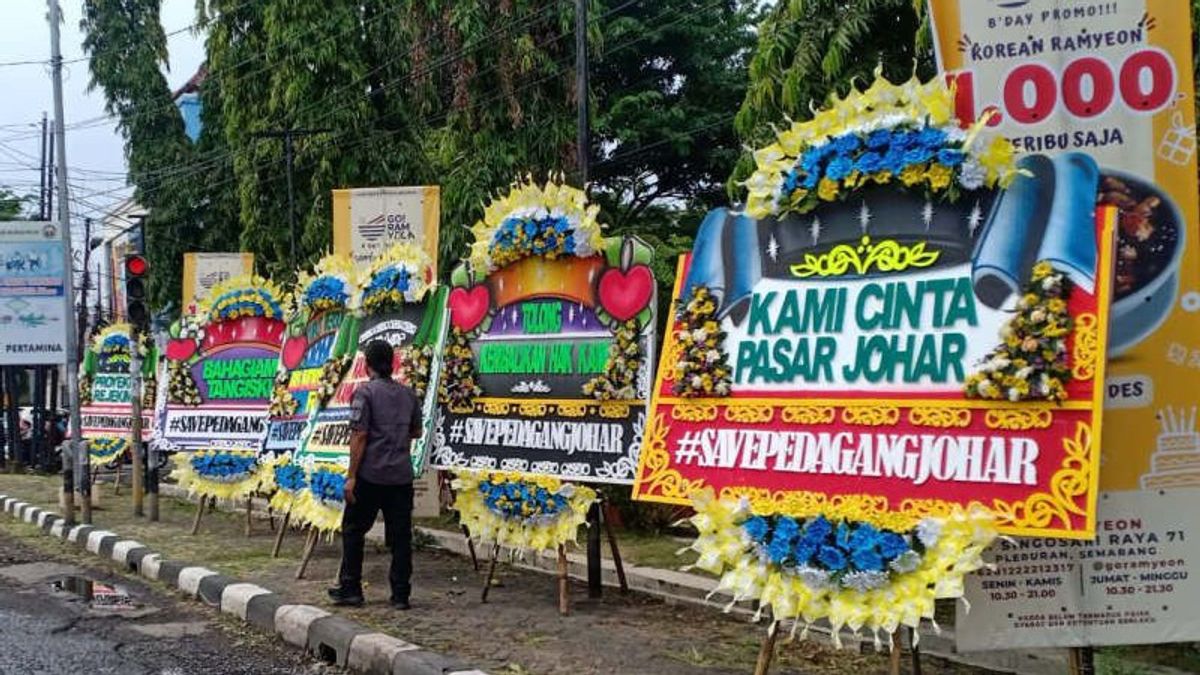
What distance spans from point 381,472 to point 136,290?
6636mm

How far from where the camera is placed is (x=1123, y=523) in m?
4.52

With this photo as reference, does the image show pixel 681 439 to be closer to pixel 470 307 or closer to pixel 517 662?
pixel 517 662

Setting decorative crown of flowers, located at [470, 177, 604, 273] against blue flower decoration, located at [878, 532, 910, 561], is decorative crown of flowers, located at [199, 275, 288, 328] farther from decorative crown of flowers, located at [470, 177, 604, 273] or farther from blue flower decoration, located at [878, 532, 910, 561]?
blue flower decoration, located at [878, 532, 910, 561]

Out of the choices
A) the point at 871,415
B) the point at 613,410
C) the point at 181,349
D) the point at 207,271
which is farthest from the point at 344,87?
the point at 871,415

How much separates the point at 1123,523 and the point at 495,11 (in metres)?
12.5

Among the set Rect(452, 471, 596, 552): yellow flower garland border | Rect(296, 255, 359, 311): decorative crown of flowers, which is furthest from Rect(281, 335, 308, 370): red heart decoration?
Rect(452, 471, 596, 552): yellow flower garland border

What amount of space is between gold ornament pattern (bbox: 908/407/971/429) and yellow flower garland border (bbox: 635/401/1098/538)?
1.02 ft

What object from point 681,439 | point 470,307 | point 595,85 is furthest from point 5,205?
point 681,439

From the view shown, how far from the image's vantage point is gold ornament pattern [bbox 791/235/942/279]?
4.64 m

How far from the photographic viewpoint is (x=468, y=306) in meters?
7.98

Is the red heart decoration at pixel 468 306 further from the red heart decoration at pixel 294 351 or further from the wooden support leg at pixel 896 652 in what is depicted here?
the wooden support leg at pixel 896 652

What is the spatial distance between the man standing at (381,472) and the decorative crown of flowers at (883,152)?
3.38 meters

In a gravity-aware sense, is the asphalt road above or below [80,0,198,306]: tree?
below

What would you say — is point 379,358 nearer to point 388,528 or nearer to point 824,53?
point 388,528
